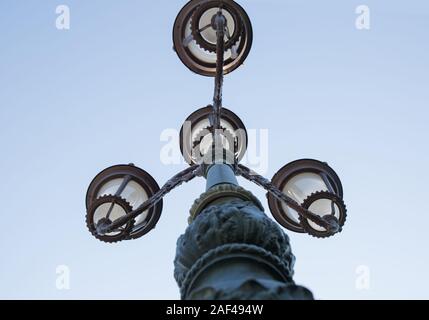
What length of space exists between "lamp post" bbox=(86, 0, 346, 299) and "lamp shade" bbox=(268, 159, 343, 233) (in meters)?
0.01

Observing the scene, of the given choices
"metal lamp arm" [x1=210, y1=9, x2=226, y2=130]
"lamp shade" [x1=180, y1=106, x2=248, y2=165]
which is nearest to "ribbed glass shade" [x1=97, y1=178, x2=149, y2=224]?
"lamp shade" [x1=180, y1=106, x2=248, y2=165]

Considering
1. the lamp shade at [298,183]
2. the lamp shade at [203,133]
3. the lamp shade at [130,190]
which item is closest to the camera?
the lamp shade at [130,190]

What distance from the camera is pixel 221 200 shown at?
3.78 meters

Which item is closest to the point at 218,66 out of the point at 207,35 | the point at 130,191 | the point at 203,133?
the point at 207,35

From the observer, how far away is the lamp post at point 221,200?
109 inches

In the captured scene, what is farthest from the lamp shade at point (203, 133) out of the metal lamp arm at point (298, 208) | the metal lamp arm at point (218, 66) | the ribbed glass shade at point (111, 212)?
the ribbed glass shade at point (111, 212)

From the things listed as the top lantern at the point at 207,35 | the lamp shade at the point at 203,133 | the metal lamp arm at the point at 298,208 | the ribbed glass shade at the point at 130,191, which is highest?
the top lantern at the point at 207,35

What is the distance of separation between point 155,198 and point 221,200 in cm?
130

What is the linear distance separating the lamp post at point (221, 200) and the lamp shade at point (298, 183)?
1cm

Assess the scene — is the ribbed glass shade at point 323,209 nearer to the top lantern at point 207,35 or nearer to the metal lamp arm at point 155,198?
the metal lamp arm at point 155,198

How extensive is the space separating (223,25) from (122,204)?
2.18m
